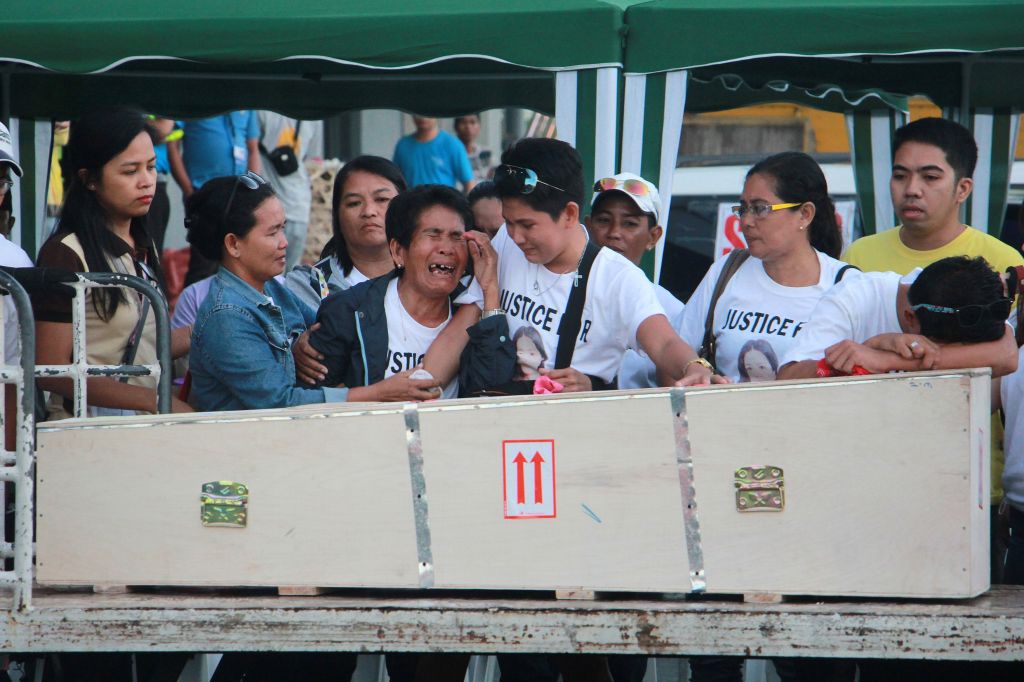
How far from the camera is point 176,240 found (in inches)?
422

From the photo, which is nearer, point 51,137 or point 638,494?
point 638,494

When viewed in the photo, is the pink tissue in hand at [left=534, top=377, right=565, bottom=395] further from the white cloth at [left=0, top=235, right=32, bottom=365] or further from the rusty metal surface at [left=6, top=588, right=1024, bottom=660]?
the white cloth at [left=0, top=235, right=32, bottom=365]

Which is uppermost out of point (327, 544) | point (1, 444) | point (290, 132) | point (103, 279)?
point (290, 132)

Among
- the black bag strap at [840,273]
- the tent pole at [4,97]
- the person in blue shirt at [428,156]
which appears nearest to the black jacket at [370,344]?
the black bag strap at [840,273]

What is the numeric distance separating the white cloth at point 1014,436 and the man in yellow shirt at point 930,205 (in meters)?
0.73

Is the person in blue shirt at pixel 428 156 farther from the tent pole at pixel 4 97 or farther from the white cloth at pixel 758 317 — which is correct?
the white cloth at pixel 758 317

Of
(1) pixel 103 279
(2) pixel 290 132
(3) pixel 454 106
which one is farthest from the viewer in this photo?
(2) pixel 290 132

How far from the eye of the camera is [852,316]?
11.7 feet

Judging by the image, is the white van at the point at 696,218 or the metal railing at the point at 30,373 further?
the white van at the point at 696,218

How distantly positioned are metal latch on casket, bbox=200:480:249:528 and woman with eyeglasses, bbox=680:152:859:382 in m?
1.60

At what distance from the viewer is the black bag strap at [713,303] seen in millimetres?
4004

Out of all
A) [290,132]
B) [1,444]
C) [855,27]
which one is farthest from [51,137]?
Result: [855,27]

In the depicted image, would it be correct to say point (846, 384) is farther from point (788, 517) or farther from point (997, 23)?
point (997, 23)

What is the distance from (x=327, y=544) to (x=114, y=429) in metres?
0.64
